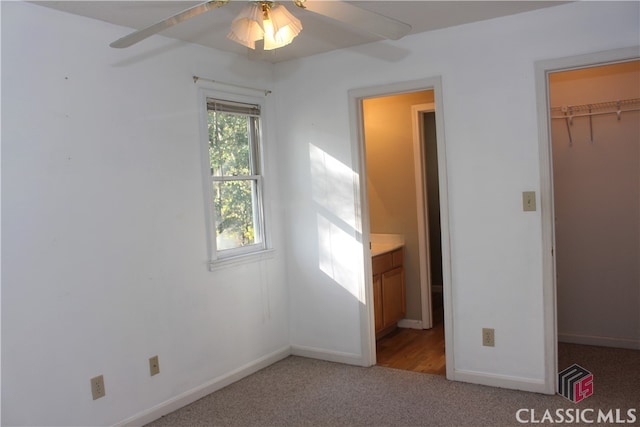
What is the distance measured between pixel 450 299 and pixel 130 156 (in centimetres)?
223

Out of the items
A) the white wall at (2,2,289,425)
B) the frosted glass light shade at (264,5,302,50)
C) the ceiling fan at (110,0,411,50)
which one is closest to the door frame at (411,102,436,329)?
the white wall at (2,2,289,425)

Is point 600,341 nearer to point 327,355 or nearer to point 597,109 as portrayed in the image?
point 597,109

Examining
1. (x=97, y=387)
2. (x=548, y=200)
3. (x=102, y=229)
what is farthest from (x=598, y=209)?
(x=97, y=387)

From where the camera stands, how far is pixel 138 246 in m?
3.13

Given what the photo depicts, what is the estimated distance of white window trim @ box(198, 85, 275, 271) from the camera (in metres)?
3.58

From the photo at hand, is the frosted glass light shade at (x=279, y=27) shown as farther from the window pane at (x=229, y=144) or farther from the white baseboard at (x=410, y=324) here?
the white baseboard at (x=410, y=324)

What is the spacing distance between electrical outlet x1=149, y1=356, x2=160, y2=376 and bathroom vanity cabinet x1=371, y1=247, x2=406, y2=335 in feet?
6.15

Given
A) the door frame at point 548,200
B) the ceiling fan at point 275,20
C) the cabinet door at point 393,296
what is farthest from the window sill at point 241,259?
the door frame at point 548,200

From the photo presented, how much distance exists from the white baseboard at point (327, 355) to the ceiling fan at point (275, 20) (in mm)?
2634

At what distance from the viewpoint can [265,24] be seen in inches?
77.4

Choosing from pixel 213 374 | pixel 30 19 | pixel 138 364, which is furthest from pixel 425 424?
pixel 30 19

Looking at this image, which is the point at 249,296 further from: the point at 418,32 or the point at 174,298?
the point at 418,32

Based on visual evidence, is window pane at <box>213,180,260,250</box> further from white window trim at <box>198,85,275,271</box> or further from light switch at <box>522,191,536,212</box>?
light switch at <box>522,191,536,212</box>

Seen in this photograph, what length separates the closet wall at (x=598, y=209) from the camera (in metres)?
3.95
